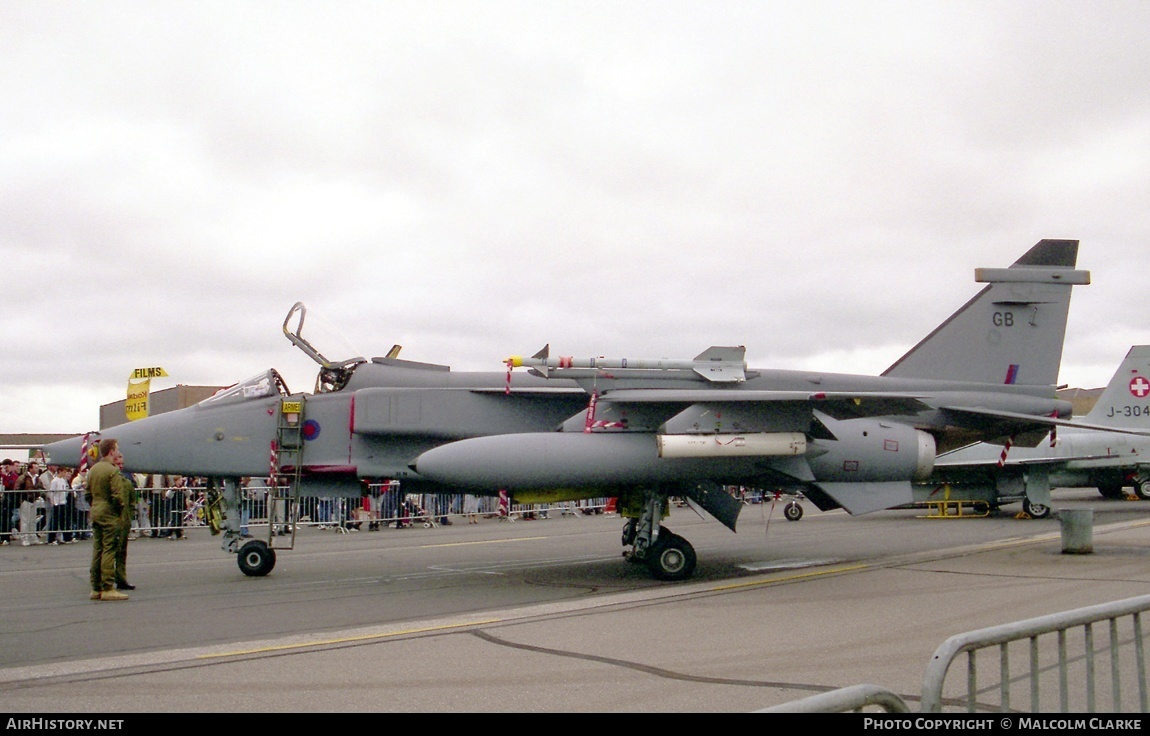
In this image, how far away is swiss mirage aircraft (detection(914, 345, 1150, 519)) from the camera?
22.0 meters

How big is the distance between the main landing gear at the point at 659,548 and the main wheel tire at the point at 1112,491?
2299 cm

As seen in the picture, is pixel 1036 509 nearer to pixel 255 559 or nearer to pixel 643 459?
pixel 643 459

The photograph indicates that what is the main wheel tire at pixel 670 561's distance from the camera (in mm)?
11125

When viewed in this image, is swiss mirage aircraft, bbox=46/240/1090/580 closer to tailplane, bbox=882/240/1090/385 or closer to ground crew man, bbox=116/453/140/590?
tailplane, bbox=882/240/1090/385

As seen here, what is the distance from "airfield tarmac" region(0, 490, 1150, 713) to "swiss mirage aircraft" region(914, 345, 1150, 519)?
19.3 ft

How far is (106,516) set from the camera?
995 cm

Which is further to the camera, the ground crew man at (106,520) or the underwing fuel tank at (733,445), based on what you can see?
the underwing fuel tank at (733,445)

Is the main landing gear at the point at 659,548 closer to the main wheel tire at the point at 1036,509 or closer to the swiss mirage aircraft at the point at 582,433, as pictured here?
the swiss mirage aircraft at the point at 582,433

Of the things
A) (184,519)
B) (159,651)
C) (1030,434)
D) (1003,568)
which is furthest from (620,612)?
(184,519)

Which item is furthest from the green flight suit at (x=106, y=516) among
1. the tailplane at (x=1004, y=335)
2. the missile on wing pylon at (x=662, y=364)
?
the tailplane at (x=1004, y=335)

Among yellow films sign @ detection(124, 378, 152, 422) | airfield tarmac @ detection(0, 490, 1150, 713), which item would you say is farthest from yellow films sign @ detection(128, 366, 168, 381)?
airfield tarmac @ detection(0, 490, 1150, 713)

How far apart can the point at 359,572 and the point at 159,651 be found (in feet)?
18.1

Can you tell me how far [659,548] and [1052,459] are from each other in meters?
14.9
